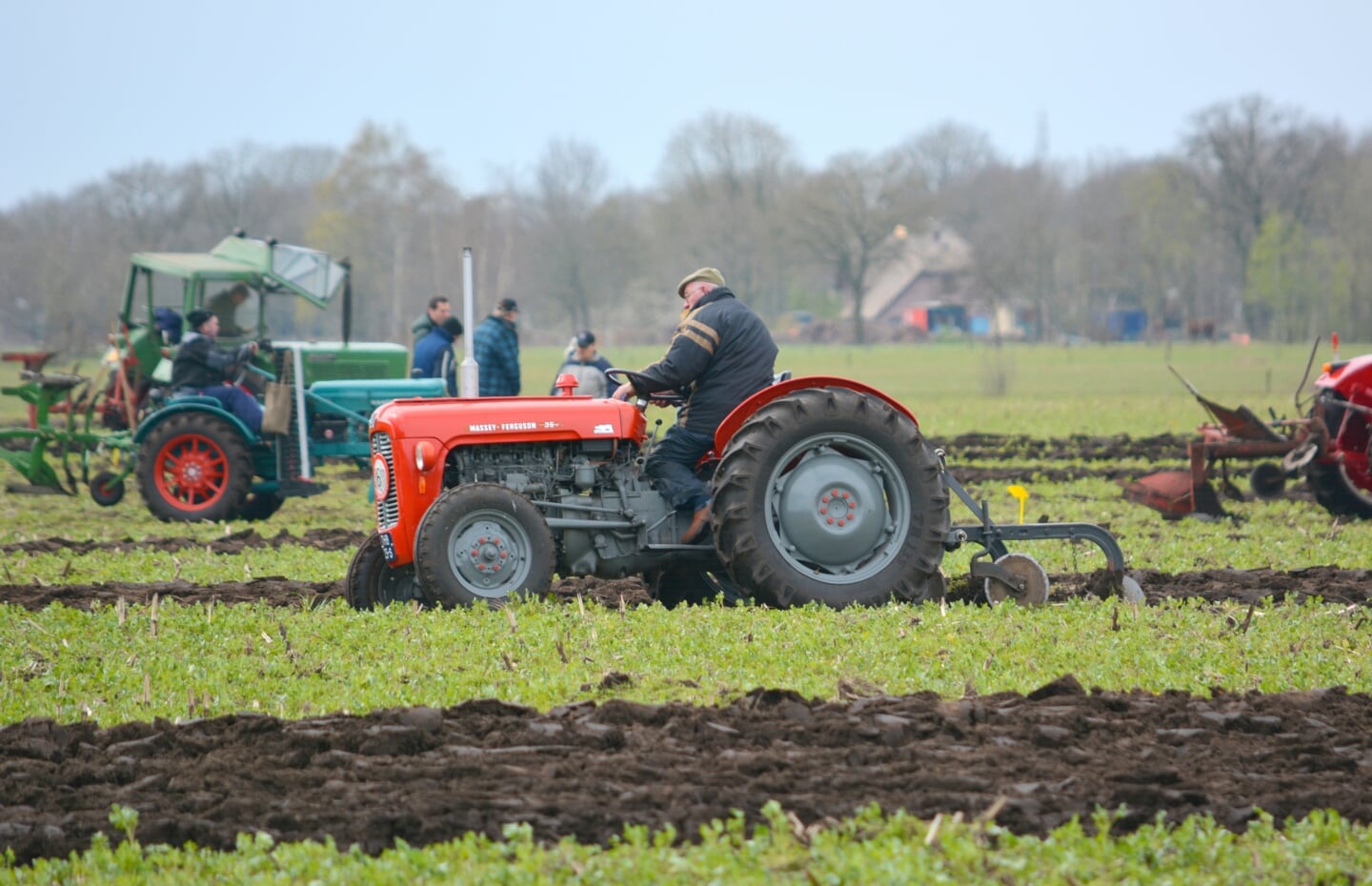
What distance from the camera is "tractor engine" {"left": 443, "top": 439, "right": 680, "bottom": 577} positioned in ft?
24.5

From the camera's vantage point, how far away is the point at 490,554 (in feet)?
23.8

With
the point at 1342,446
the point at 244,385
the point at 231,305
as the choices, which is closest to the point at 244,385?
the point at 244,385

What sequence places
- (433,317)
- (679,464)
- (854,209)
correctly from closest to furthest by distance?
(679,464) → (433,317) → (854,209)

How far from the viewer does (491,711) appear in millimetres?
5336

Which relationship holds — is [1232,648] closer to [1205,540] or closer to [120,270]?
[1205,540]

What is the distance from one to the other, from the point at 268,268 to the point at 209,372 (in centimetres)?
A: 245

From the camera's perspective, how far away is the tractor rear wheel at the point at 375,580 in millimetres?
7613

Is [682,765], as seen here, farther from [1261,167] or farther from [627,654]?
[1261,167]

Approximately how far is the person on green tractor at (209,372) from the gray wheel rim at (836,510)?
6.77 meters

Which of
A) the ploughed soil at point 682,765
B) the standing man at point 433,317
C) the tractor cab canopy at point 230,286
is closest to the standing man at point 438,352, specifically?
the standing man at point 433,317

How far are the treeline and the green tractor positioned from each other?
139 feet

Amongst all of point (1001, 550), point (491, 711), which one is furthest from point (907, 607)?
point (491, 711)

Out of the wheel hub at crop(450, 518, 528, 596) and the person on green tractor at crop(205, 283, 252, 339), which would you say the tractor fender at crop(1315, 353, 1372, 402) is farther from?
the person on green tractor at crop(205, 283, 252, 339)

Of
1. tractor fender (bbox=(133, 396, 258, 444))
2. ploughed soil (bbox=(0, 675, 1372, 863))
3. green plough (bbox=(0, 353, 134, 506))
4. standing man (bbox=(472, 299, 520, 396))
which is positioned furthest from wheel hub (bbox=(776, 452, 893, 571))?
green plough (bbox=(0, 353, 134, 506))
